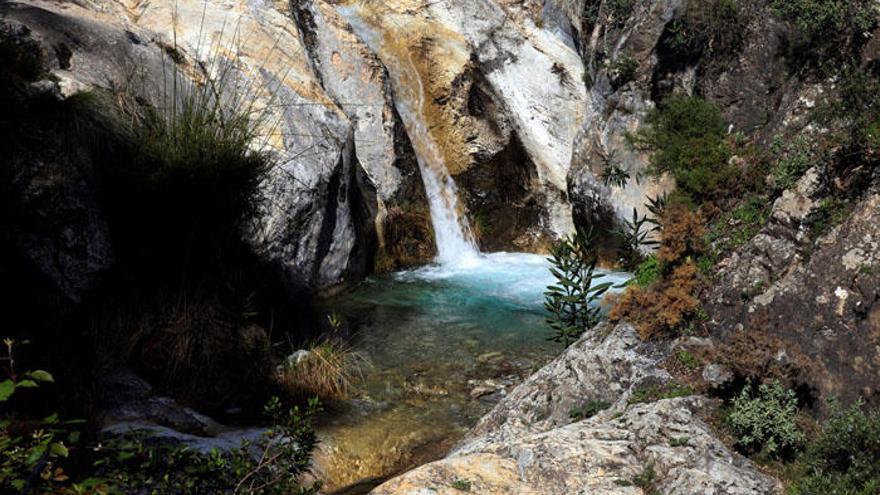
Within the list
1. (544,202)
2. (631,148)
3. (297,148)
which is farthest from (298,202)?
(544,202)

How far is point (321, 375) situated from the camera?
265 inches

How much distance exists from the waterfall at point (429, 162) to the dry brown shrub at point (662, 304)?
8029 mm

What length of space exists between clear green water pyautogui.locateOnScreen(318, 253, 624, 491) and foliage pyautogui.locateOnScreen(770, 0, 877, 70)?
4.23 meters

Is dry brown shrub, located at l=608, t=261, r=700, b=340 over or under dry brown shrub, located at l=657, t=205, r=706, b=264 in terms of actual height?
under

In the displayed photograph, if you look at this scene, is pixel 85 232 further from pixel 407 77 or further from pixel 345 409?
pixel 407 77

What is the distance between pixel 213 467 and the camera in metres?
2.71

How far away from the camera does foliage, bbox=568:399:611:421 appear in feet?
14.7

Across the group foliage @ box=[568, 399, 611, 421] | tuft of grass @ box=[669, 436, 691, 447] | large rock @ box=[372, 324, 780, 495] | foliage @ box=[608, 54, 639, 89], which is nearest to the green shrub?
large rock @ box=[372, 324, 780, 495]

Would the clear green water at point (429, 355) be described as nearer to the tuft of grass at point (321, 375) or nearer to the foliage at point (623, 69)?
the tuft of grass at point (321, 375)

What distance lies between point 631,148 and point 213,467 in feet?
31.1

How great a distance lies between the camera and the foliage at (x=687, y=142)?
7270 millimetres

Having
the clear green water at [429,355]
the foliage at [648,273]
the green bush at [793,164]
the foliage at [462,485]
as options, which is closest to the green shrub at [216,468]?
the foliage at [462,485]

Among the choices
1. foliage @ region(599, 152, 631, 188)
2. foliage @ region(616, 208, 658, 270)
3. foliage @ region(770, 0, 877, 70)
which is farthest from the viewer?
foliage @ region(599, 152, 631, 188)

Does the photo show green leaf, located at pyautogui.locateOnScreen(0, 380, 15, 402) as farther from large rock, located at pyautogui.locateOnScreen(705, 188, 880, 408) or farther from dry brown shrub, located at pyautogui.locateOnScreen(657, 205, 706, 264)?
dry brown shrub, located at pyautogui.locateOnScreen(657, 205, 706, 264)
